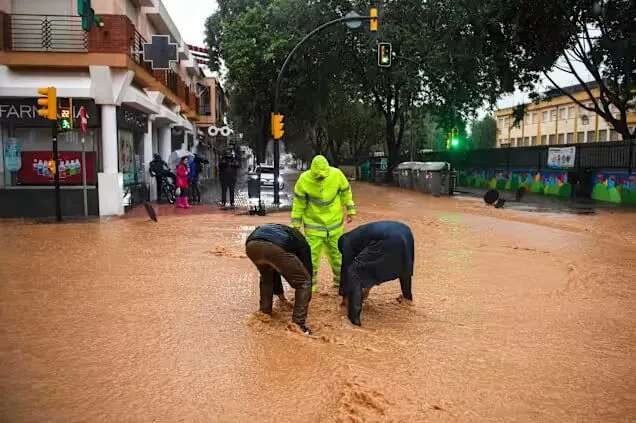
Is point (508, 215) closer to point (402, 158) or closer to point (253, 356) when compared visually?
point (253, 356)

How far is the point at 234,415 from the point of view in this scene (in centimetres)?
384

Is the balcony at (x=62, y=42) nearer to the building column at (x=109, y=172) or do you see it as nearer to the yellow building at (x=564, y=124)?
the building column at (x=109, y=172)

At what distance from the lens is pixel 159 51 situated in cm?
1892

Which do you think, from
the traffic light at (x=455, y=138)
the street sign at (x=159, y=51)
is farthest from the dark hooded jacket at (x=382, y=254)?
the traffic light at (x=455, y=138)

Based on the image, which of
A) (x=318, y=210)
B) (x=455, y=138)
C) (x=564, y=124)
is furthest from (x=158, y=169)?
(x=564, y=124)

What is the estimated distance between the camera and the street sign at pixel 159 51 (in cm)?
1886

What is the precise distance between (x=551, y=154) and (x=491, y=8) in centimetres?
651

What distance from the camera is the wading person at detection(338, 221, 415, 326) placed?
18.5 ft

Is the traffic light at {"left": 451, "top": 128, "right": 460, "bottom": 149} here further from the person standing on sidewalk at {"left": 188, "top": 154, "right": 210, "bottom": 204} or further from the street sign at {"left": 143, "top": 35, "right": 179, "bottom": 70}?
the street sign at {"left": 143, "top": 35, "right": 179, "bottom": 70}

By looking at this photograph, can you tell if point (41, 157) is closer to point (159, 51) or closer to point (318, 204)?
point (159, 51)

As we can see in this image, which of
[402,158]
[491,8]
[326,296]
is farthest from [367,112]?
[326,296]

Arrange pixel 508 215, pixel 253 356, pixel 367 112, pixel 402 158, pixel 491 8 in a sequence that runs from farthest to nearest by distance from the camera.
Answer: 1. pixel 367 112
2. pixel 402 158
3. pixel 491 8
4. pixel 508 215
5. pixel 253 356

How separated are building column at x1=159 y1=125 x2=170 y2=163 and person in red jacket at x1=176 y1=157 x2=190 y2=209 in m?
7.42

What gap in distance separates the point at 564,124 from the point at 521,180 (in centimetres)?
3443
